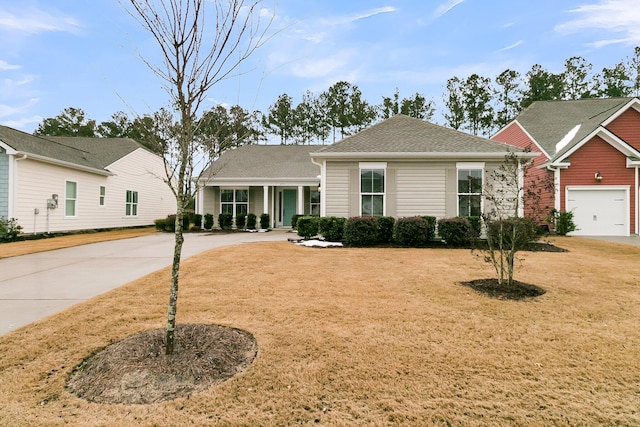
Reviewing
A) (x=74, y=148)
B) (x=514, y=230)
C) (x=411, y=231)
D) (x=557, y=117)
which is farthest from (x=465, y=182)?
(x=74, y=148)

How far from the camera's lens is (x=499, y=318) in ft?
12.6

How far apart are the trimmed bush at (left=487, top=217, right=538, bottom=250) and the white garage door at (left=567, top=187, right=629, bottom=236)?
11271 mm

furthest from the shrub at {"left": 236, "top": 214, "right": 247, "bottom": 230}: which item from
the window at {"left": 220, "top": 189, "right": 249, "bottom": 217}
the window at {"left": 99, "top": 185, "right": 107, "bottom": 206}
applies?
the window at {"left": 99, "top": 185, "right": 107, "bottom": 206}

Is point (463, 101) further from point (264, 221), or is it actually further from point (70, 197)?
point (70, 197)

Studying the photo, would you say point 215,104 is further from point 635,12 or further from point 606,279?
point 635,12

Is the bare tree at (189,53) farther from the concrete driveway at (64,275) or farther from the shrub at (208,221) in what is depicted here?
the shrub at (208,221)

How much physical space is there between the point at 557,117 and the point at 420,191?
14.4 meters

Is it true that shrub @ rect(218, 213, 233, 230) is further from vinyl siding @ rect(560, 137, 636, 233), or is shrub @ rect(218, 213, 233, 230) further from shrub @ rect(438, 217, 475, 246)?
vinyl siding @ rect(560, 137, 636, 233)

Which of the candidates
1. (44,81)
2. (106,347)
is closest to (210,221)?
(44,81)

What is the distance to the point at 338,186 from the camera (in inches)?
447

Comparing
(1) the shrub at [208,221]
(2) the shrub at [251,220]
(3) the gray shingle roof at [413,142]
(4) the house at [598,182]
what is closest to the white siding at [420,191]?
(3) the gray shingle roof at [413,142]

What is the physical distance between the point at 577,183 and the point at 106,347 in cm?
1718

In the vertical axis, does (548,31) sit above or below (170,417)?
above

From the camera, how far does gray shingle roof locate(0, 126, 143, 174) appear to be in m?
12.3
